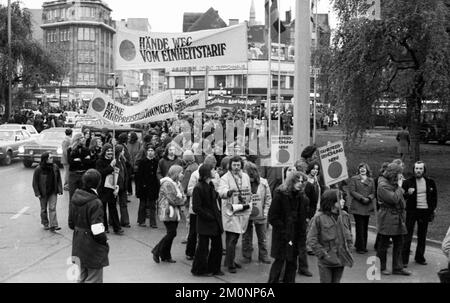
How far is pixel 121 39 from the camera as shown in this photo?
14.4m

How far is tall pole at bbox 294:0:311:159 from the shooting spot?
1126 centimetres

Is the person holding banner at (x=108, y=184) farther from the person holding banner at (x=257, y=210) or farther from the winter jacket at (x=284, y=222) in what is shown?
the winter jacket at (x=284, y=222)

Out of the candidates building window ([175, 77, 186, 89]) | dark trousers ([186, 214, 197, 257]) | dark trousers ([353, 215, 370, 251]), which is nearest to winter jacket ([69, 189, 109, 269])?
dark trousers ([186, 214, 197, 257])

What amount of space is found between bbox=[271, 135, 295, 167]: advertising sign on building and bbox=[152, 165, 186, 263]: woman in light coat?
2162 millimetres

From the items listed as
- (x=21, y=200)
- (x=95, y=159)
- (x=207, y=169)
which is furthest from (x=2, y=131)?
(x=207, y=169)

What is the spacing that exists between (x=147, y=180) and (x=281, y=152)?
9.56ft

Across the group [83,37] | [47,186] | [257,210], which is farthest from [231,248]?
[83,37]

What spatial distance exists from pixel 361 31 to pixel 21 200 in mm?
10339

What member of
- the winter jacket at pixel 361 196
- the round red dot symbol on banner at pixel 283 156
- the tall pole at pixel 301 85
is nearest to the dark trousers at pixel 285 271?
the winter jacket at pixel 361 196

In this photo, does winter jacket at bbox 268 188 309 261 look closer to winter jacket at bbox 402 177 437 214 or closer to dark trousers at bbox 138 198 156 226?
winter jacket at bbox 402 177 437 214

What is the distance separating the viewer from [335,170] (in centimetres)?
915

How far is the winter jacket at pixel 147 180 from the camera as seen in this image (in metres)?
12.2

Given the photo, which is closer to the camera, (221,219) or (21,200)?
(221,219)

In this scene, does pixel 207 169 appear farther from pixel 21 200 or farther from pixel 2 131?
pixel 2 131
